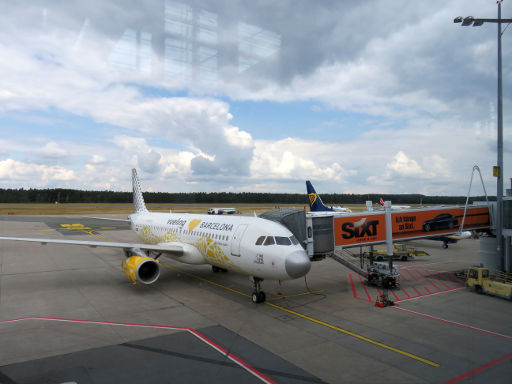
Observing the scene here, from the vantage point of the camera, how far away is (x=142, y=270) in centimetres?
1997

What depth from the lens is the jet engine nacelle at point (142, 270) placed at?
1934 centimetres

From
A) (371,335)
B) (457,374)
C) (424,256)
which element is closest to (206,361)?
(371,335)

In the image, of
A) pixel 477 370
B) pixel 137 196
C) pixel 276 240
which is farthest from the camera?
pixel 137 196

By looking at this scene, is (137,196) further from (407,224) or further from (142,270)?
(407,224)

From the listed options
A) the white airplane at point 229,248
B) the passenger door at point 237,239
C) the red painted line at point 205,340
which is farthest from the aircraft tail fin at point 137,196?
the red painted line at point 205,340

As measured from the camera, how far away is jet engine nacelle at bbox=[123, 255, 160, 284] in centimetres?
1934

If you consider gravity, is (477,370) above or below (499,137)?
below

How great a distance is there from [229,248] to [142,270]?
562cm

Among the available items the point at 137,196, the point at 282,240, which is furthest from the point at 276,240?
the point at 137,196

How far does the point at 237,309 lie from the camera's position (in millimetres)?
16500

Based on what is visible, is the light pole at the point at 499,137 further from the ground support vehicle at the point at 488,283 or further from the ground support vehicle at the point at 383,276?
the ground support vehicle at the point at 383,276

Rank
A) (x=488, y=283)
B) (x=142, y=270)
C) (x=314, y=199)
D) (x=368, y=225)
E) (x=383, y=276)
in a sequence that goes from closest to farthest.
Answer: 1. (x=488, y=283)
2. (x=142, y=270)
3. (x=383, y=276)
4. (x=368, y=225)
5. (x=314, y=199)

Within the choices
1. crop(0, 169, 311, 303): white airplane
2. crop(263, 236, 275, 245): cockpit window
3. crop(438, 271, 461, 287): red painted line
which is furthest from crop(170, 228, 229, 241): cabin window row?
crop(438, 271, 461, 287): red painted line

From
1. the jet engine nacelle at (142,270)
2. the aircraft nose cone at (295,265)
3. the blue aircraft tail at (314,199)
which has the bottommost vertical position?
the jet engine nacelle at (142,270)
